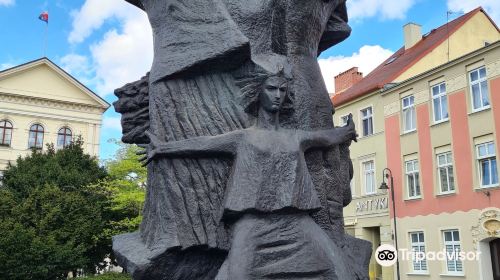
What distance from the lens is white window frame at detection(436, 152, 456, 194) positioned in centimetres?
2205

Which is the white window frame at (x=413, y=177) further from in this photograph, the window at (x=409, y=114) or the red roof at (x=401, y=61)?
the red roof at (x=401, y=61)

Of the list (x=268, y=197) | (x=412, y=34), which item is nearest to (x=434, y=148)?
(x=412, y=34)

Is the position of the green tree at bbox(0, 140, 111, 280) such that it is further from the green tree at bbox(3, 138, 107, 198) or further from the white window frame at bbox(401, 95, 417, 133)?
the white window frame at bbox(401, 95, 417, 133)

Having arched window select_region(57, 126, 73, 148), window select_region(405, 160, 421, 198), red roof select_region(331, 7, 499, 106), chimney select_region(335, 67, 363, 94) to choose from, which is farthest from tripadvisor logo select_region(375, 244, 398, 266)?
arched window select_region(57, 126, 73, 148)

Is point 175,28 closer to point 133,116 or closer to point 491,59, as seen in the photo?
point 133,116

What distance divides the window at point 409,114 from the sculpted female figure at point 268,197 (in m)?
22.2

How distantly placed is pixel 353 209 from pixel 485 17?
1186 centimetres

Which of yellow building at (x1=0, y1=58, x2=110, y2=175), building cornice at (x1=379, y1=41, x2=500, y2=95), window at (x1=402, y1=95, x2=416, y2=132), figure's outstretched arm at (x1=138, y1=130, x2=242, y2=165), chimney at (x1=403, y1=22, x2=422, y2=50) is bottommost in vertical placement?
figure's outstretched arm at (x1=138, y1=130, x2=242, y2=165)

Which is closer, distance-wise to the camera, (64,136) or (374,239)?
(374,239)

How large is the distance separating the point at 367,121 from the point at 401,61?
162 inches

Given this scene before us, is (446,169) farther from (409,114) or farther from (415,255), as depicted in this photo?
(415,255)

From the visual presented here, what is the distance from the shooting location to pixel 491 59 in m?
20.5

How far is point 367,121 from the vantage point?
27.4 m

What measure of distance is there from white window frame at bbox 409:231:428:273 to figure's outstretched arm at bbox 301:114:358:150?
67.0 feet
